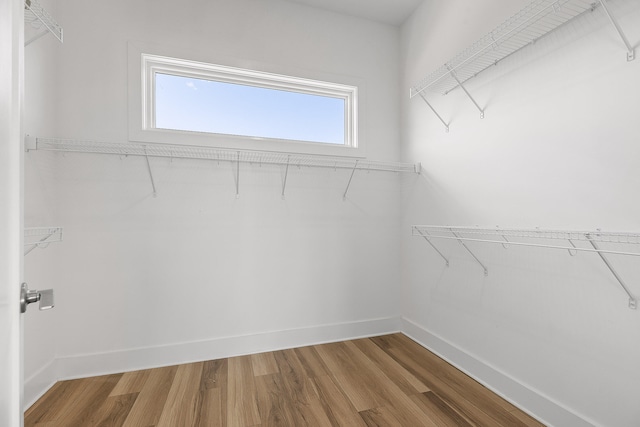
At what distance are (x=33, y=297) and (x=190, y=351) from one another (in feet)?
4.81

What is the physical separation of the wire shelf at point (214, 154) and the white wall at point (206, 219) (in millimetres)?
59

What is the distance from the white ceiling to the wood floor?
2607mm

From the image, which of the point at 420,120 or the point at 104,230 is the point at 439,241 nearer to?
the point at 420,120

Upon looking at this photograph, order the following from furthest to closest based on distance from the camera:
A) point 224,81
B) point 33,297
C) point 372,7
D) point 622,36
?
point 372,7 < point 224,81 < point 622,36 < point 33,297

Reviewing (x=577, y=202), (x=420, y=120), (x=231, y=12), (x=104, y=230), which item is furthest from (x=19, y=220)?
(x=420, y=120)

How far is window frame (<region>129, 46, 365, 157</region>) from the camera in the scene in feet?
6.06

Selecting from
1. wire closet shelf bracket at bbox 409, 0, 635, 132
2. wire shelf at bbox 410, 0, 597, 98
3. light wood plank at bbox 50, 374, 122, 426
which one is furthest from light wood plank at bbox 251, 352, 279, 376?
wire shelf at bbox 410, 0, 597, 98

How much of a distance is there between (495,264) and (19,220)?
1.95 meters

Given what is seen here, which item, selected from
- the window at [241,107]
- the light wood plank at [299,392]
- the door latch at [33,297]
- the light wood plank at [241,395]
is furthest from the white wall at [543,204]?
the door latch at [33,297]

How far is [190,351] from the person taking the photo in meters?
1.91

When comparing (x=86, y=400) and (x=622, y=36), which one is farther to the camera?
(x=86, y=400)

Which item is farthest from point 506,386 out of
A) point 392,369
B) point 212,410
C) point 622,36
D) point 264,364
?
point 622,36

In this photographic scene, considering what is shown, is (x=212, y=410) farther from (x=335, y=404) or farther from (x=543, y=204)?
(x=543, y=204)

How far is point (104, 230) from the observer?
5.85 ft
